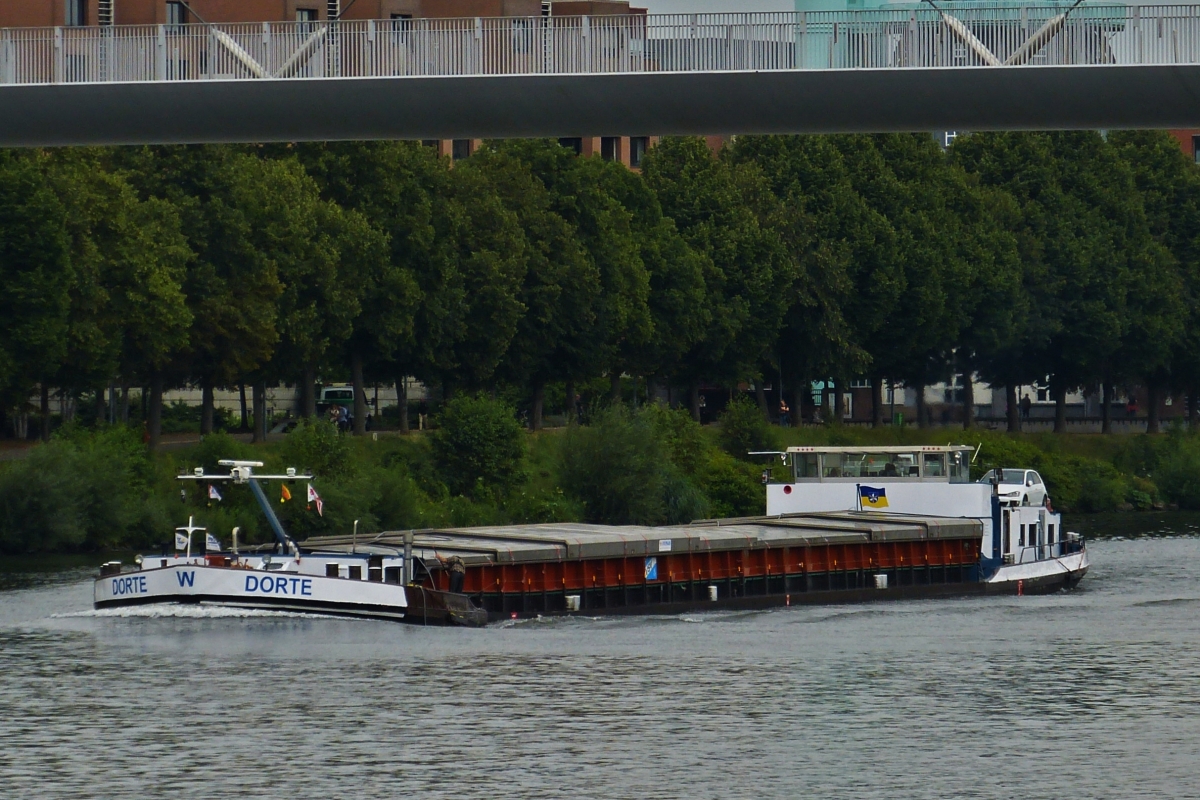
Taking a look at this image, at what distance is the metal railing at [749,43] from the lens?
128 ft

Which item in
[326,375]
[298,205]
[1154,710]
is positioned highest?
[298,205]

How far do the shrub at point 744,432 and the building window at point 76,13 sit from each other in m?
30.4

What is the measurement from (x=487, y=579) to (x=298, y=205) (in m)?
32.0

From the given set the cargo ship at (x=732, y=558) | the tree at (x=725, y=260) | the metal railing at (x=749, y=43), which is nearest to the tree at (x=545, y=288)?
the tree at (x=725, y=260)

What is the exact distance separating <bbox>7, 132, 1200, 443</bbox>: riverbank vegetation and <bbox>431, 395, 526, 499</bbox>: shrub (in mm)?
4414

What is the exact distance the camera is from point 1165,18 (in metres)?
38.8

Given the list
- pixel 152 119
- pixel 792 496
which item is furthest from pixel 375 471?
pixel 152 119

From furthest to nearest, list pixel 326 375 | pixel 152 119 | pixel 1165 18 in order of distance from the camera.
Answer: pixel 326 375 → pixel 152 119 → pixel 1165 18

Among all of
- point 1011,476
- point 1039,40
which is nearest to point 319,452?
point 1011,476

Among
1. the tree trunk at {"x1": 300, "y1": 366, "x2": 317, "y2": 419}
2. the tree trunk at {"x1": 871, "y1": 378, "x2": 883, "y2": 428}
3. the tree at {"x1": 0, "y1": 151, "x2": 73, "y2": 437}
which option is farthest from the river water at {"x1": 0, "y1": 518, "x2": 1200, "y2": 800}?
the tree trunk at {"x1": 871, "y1": 378, "x2": 883, "y2": 428}

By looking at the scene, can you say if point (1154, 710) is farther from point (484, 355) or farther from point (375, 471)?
point (484, 355)

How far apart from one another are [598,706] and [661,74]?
1149cm

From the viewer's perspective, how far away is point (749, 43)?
3956cm

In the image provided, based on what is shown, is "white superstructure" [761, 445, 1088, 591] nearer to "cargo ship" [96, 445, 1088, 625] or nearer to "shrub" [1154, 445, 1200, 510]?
"cargo ship" [96, 445, 1088, 625]
